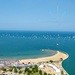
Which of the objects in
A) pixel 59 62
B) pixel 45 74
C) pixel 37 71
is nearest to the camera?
pixel 45 74

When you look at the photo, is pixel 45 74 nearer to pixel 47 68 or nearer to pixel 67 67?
pixel 47 68

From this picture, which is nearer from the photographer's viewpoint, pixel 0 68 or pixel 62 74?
pixel 62 74

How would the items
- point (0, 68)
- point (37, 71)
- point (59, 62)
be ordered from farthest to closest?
point (59, 62), point (0, 68), point (37, 71)

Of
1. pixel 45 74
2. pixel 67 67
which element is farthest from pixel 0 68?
pixel 67 67

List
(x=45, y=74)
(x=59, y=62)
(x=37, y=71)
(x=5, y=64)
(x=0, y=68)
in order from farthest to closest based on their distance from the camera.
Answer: (x=59, y=62) → (x=5, y=64) → (x=0, y=68) → (x=37, y=71) → (x=45, y=74)

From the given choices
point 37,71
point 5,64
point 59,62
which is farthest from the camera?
point 59,62

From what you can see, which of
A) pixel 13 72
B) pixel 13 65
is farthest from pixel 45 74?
pixel 13 65

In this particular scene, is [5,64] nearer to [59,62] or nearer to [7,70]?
[7,70]

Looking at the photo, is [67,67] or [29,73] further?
[67,67]

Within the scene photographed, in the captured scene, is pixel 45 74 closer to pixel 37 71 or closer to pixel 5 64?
pixel 37 71
